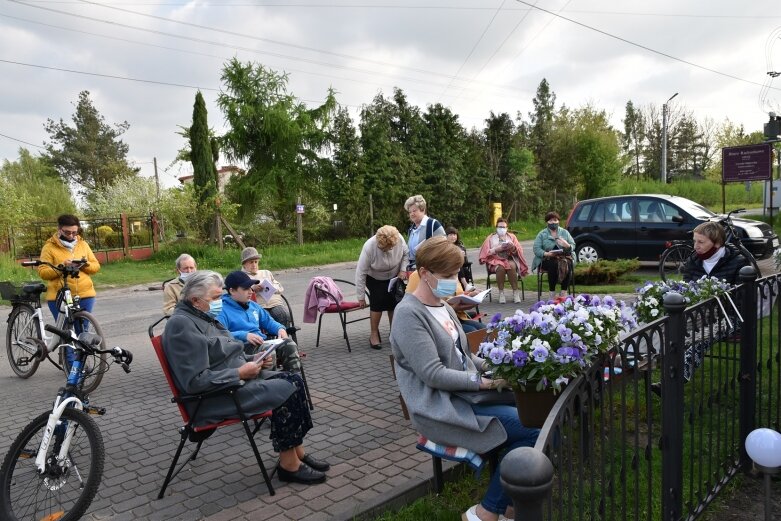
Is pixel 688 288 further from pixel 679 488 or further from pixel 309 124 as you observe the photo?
pixel 309 124

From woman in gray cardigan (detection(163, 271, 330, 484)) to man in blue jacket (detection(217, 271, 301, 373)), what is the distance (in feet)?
2.03

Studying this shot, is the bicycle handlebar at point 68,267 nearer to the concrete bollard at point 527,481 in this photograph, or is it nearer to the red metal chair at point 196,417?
the red metal chair at point 196,417

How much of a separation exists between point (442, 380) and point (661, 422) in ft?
3.42

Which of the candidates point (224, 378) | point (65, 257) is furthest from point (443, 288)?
point (65, 257)

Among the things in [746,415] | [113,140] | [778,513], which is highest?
[113,140]

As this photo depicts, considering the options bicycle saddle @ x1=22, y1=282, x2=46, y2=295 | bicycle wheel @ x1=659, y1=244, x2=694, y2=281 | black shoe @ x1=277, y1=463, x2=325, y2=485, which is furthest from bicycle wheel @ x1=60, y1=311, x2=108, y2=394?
bicycle wheel @ x1=659, y1=244, x2=694, y2=281

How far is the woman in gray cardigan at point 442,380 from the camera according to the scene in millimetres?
2867

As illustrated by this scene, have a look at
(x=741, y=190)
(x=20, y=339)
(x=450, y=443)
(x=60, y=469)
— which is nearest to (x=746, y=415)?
(x=450, y=443)

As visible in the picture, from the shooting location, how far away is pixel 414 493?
346 centimetres

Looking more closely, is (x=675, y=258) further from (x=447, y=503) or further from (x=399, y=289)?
(x=447, y=503)

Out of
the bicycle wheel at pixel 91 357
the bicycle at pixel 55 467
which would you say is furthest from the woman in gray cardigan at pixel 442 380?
the bicycle wheel at pixel 91 357

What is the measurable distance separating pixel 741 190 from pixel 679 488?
54032 mm

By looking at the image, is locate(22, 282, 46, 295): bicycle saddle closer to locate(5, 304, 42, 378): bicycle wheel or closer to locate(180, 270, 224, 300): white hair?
locate(5, 304, 42, 378): bicycle wheel

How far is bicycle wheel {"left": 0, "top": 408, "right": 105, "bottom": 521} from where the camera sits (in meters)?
3.31
